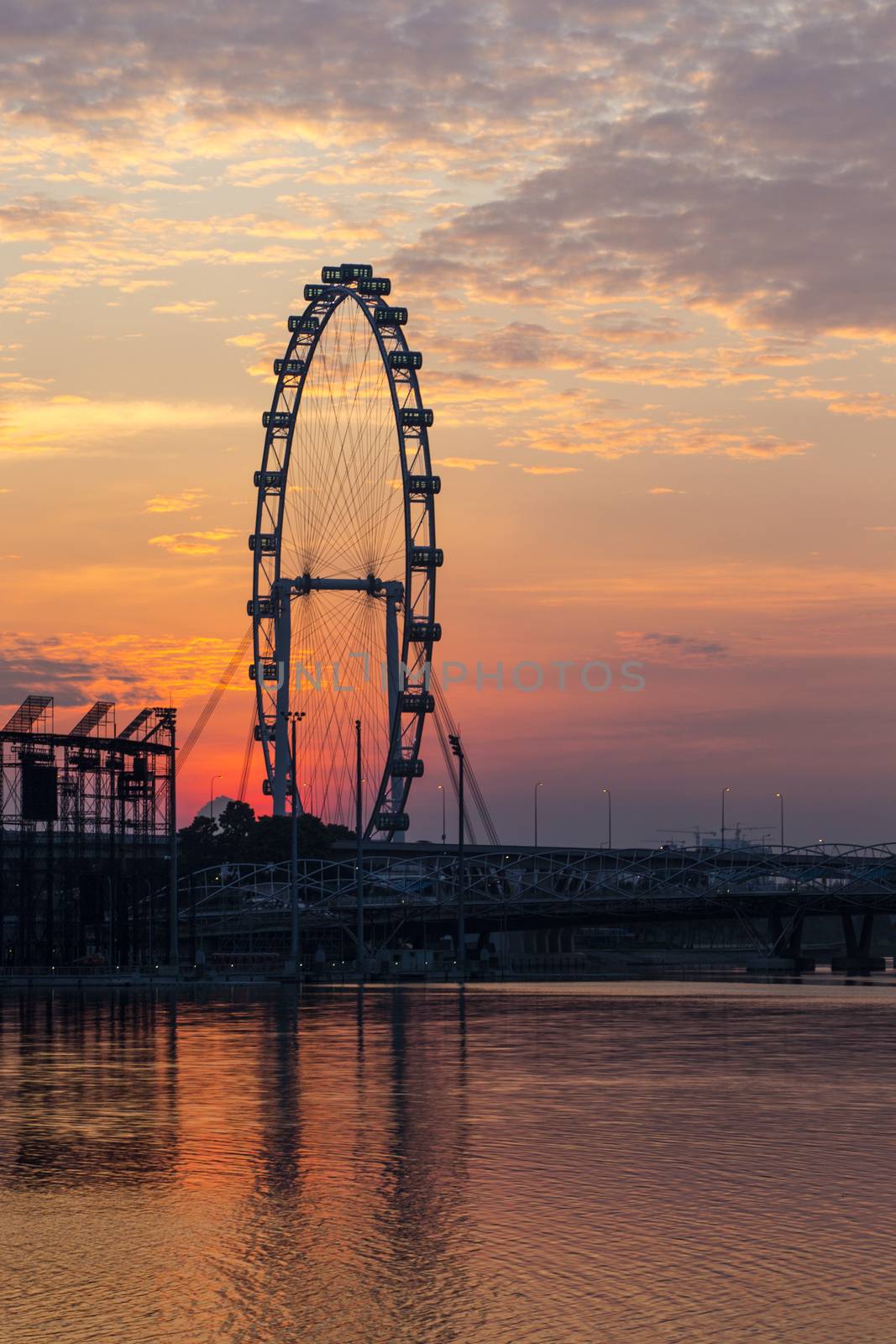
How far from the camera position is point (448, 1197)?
22.0 metres

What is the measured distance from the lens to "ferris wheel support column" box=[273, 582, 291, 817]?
166 meters

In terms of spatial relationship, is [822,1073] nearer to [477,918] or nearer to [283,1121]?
[283,1121]

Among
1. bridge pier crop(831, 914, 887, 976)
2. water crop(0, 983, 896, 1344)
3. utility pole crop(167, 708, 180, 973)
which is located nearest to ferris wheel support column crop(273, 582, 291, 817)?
utility pole crop(167, 708, 180, 973)

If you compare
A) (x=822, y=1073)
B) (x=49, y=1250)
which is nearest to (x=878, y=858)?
(x=822, y=1073)

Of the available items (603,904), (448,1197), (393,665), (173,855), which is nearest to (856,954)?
(603,904)

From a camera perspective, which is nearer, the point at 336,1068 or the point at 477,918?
the point at 336,1068

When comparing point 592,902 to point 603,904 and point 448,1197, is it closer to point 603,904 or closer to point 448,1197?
point 603,904

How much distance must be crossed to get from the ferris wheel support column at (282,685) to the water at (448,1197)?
119477 millimetres

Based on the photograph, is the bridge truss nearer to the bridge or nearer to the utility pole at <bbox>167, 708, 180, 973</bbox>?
the bridge

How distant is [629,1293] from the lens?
16.8 metres

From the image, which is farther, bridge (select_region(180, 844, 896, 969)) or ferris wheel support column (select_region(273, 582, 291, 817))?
bridge (select_region(180, 844, 896, 969))

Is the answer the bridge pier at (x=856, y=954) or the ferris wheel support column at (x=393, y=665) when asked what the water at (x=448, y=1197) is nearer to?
the ferris wheel support column at (x=393, y=665)

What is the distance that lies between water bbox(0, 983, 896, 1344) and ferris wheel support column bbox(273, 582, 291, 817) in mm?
119477

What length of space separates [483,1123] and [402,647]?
133m
